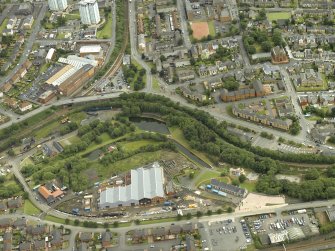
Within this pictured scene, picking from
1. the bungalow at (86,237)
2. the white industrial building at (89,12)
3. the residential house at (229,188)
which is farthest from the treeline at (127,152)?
the white industrial building at (89,12)

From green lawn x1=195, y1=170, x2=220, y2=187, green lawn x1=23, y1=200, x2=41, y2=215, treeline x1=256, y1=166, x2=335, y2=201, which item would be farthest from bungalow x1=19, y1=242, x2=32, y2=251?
treeline x1=256, y1=166, x2=335, y2=201

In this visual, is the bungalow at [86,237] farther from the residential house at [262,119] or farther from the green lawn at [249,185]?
the residential house at [262,119]

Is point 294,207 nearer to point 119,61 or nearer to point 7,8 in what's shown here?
point 119,61

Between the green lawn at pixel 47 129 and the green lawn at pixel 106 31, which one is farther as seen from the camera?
the green lawn at pixel 106 31

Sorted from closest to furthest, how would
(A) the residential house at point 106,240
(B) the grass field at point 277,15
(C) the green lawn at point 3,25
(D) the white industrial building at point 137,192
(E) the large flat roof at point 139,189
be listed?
1. (A) the residential house at point 106,240
2. (D) the white industrial building at point 137,192
3. (E) the large flat roof at point 139,189
4. (B) the grass field at point 277,15
5. (C) the green lawn at point 3,25

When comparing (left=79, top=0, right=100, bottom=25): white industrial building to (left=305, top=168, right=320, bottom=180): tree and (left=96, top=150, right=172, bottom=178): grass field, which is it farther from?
(left=305, top=168, right=320, bottom=180): tree

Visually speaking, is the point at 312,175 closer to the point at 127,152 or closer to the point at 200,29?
the point at 127,152

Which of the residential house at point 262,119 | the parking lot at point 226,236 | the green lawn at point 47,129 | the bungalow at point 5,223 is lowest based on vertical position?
the parking lot at point 226,236
